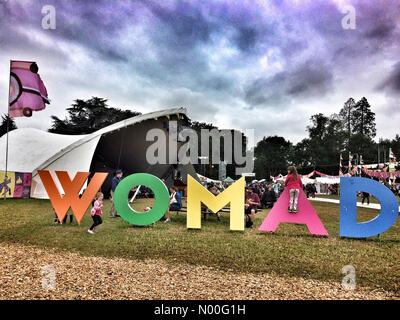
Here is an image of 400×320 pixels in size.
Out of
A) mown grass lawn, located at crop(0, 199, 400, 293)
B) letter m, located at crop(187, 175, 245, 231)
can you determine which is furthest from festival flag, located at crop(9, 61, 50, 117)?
letter m, located at crop(187, 175, 245, 231)

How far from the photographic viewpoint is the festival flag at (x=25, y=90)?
65.0ft

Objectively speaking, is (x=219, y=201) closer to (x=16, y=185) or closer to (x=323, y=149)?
(x=16, y=185)

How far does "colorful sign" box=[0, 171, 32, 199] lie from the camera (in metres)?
20.6

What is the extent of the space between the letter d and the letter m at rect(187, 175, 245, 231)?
8.80 feet

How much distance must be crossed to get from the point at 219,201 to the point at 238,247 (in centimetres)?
217

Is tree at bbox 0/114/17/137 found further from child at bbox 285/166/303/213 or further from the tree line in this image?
child at bbox 285/166/303/213

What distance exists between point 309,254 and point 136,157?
24.7 meters

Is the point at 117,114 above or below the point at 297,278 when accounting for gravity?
above

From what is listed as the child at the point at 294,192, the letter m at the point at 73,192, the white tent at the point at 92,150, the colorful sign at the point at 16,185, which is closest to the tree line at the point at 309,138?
the white tent at the point at 92,150

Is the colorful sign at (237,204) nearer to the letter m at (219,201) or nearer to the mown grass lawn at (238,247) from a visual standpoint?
the letter m at (219,201)

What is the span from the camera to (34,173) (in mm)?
21875
